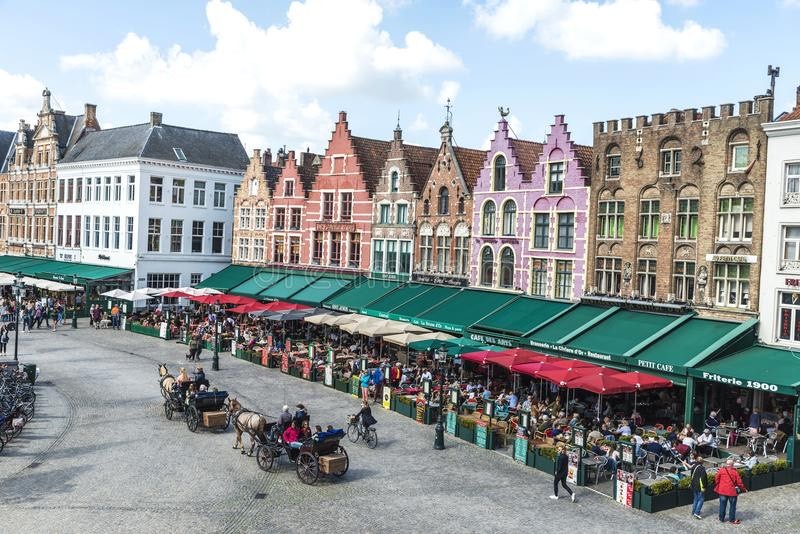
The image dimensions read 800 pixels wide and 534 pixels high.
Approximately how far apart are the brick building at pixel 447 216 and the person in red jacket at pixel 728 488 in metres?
20.2

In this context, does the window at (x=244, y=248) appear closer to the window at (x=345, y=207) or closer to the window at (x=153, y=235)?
the window at (x=153, y=235)

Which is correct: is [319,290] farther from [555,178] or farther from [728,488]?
[728,488]

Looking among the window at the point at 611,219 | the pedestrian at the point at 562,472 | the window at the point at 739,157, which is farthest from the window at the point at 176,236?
the pedestrian at the point at 562,472

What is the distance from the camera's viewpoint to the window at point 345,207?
4353cm

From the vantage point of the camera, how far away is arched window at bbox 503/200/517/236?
34062 millimetres

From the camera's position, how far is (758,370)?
874 inches

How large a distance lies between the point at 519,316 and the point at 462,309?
10.8 feet

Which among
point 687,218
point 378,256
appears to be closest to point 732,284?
point 687,218

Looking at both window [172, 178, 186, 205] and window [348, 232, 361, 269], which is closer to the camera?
window [348, 232, 361, 269]

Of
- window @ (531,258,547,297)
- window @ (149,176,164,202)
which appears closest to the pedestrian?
window @ (531,258,547,297)

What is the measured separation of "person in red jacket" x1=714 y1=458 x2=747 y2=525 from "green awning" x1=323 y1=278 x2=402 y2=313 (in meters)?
21.9

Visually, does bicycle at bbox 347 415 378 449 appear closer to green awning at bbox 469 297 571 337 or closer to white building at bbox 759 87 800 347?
green awning at bbox 469 297 571 337

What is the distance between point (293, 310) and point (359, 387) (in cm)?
1022

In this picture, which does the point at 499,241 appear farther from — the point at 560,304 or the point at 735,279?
the point at 735,279
